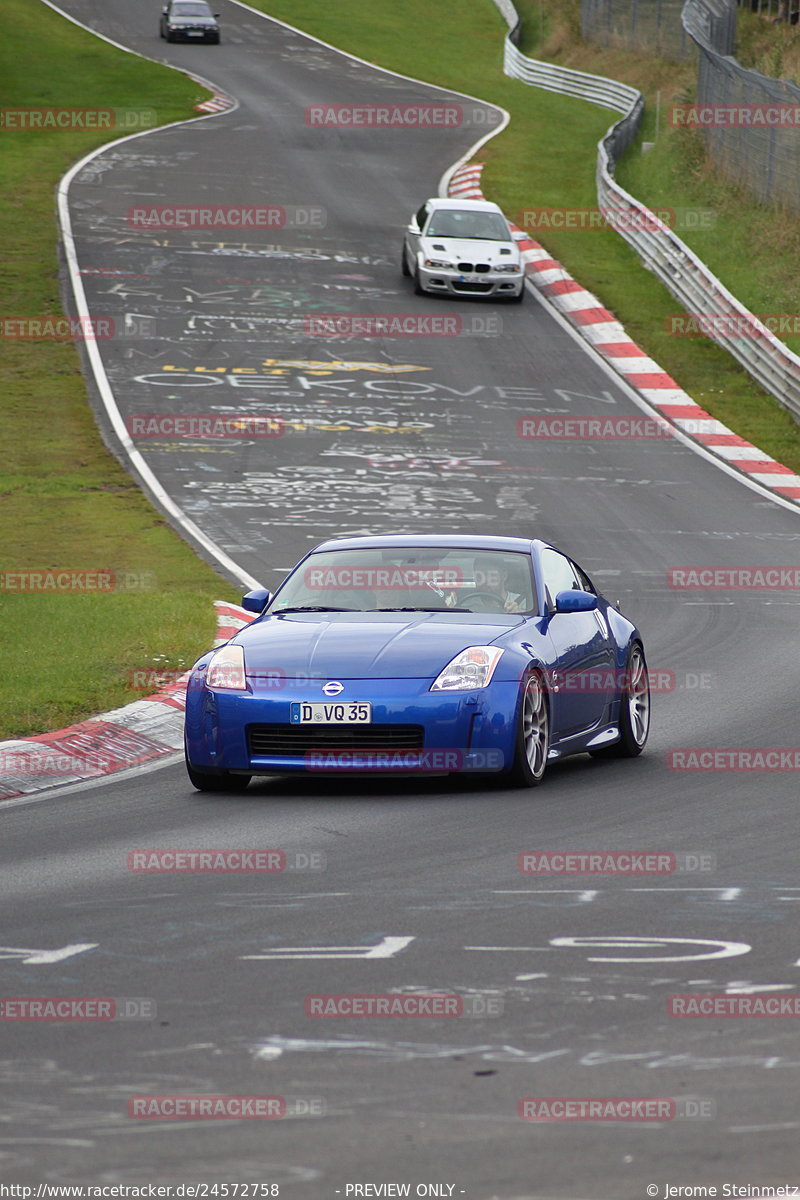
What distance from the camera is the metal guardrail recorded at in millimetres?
28422

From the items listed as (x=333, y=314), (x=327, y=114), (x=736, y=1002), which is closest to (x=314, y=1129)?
(x=736, y=1002)

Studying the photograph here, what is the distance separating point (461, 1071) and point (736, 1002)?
1050 millimetres

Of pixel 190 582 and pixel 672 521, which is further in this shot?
pixel 672 521

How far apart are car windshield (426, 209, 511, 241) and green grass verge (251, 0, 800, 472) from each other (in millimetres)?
2084

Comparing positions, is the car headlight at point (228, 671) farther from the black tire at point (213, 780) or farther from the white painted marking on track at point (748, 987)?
the white painted marking on track at point (748, 987)

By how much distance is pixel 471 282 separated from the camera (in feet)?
113

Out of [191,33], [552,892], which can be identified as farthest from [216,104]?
[552,892]

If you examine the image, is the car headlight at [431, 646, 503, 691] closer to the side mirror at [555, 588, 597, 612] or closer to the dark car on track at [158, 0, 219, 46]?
the side mirror at [555, 588, 597, 612]

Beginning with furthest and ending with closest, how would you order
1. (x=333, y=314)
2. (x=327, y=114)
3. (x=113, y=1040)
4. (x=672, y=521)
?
1. (x=327, y=114)
2. (x=333, y=314)
3. (x=672, y=521)
4. (x=113, y=1040)

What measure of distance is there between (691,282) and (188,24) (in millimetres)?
39520

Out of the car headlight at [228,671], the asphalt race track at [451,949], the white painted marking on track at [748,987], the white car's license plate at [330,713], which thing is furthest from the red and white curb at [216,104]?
the white painted marking on track at [748,987]

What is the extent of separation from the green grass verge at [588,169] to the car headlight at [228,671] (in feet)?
54.1

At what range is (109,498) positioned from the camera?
2192 cm

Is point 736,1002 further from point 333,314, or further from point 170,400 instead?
point 333,314
